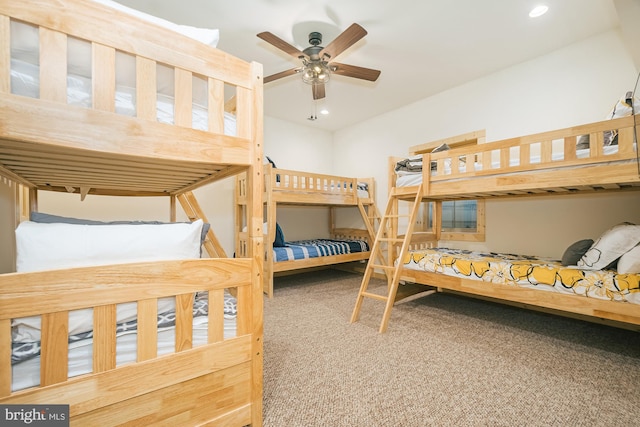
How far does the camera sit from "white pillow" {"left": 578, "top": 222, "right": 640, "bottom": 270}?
174cm

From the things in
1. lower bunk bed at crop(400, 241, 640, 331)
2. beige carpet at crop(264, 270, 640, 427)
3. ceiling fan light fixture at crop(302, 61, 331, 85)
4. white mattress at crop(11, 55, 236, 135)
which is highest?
ceiling fan light fixture at crop(302, 61, 331, 85)

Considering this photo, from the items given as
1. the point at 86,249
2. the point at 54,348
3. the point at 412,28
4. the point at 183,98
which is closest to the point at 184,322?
the point at 54,348

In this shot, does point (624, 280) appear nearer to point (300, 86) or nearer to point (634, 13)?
point (634, 13)

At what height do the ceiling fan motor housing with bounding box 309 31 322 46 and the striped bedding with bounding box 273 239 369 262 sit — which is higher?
the ceiling fan motor housing with bounding box 309 31 322 46

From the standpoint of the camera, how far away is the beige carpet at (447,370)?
122cm

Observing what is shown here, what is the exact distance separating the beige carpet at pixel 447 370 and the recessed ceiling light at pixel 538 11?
8.39 ft

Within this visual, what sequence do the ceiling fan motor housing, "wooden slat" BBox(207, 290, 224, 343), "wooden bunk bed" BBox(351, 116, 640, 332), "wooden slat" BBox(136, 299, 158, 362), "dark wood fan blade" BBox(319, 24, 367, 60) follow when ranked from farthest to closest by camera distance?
the ceiling fan motor housing → "dark wood fan blade" BBox(319, 24, 367, 60) → "wooden bunk bed" BBox(351, 116, 640, 332) → "wooden slat" BBox(207, 290, 224, 343) → "wooden slat" BBox(136, 299, 158, 362)

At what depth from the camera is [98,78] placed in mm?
845

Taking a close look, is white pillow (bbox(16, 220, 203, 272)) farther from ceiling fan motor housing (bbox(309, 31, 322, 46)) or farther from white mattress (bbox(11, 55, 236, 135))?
ceiling fan motor housing (bbox(309, 31, 322, 46))

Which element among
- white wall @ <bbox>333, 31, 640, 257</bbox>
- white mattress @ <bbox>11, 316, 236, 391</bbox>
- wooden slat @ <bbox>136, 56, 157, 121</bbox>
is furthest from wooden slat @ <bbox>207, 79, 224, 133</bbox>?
white wall @ <bbox>333, 31, 640, 257</bbox>

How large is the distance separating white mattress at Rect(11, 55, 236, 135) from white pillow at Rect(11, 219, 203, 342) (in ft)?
1.52

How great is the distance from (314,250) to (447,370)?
2.21 meters

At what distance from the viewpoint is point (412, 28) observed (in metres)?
2.31

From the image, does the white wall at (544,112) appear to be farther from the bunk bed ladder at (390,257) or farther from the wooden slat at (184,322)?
the wooden slat at (184,322)
